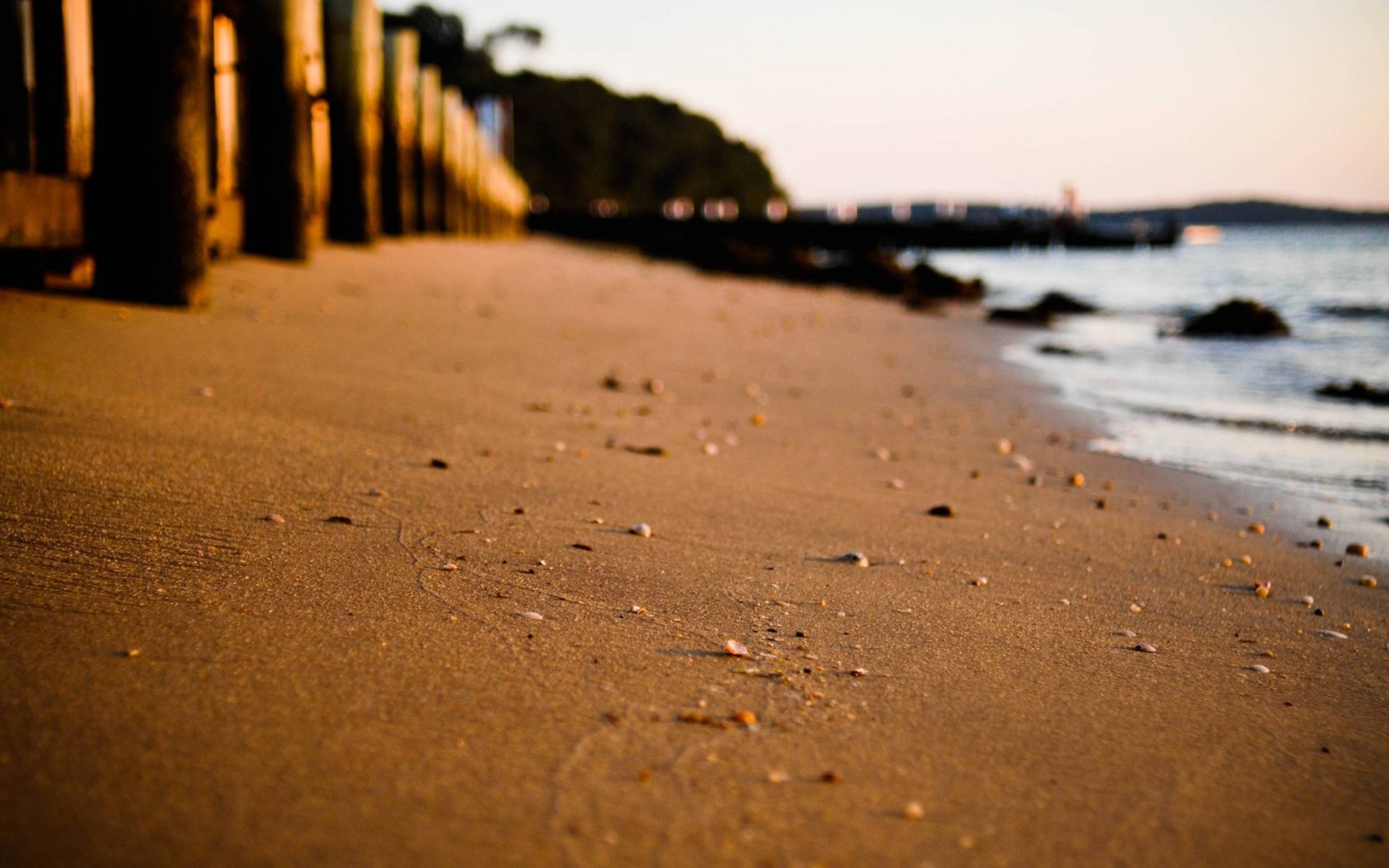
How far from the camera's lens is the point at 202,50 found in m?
4.45

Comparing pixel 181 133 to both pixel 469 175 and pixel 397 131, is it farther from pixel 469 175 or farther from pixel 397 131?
pixel 469 175

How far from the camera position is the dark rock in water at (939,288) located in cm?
2019

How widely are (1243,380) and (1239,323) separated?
4521 millimetres

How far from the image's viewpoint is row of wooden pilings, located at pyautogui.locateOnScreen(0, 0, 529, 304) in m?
4.05

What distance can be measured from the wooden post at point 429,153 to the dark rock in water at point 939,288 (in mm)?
8214

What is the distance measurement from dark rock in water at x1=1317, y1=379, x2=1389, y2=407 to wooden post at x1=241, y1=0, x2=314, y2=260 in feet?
23.3

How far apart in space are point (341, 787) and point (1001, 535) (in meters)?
2.30

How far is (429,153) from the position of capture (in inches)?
611

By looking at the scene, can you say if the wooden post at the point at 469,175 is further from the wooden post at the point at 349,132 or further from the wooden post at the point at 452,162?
the wooden post at the point at 349,132

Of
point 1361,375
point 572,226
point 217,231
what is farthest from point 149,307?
point 572,226

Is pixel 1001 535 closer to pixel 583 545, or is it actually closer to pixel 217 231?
pixel 583 545

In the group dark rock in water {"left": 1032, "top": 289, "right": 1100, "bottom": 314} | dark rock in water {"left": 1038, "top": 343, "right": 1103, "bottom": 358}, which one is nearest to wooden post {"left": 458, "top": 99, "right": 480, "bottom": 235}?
dark rock in water {"left": 1032, "top": 289, "right": 1100, "bottom": 314}

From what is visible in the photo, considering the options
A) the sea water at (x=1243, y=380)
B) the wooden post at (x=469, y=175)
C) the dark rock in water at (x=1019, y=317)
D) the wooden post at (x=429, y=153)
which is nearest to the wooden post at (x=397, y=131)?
the wooden post at (x=429, y=153)

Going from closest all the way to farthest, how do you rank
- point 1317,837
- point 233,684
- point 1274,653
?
point 1317,837 < point 233,684 < point 1274,653
